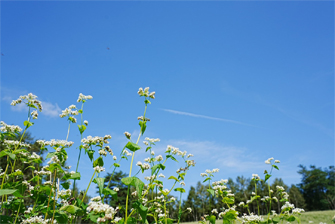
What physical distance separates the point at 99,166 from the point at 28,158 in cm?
254

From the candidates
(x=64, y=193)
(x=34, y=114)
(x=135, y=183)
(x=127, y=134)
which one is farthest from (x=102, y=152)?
(x=34, y=114)

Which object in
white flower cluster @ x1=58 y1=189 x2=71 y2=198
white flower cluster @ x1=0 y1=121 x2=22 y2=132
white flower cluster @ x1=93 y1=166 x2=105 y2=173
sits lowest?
white flower cluster @ x1=58 y1=189 x2=71 y2=198

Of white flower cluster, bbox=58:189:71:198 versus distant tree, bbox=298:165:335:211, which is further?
distant tree, bbox=298:165:335:211

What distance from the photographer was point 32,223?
3828mm

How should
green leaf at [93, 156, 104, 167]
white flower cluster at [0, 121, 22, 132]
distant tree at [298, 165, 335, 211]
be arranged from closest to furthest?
green leaf at [93, 156, 104, 167] → white flower cluster at [0, 121, 22, 132] → distant tree at [298, 165, 335, 211]

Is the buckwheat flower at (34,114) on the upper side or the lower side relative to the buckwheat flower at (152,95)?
lower

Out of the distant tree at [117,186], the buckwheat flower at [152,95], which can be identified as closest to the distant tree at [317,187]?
the distant tree at [117,186]

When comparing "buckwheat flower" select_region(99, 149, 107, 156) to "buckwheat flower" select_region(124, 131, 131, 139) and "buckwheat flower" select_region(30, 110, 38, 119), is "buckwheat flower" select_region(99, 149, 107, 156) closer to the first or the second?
"buckwheat flower" select_region(124, 131, 131, 139)

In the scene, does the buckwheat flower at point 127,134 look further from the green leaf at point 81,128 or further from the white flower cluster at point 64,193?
the white flower cluster at point 64,193

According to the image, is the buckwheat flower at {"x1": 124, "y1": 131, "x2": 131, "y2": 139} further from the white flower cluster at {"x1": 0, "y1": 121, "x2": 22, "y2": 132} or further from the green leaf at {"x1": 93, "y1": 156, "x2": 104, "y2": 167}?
the white flower cluster at {"x1": 0, "y1": 121, "x2": 22, "y2": 132}

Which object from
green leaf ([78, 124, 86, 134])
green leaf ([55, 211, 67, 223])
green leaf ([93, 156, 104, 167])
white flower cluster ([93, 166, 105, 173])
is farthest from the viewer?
green leaf ([78, 124, 86, 134])

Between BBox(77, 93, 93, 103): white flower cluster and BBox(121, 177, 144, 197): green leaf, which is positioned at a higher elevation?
BBox(77, 93, 93, 103): white flower cluster

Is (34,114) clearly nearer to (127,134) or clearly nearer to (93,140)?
(93,140)

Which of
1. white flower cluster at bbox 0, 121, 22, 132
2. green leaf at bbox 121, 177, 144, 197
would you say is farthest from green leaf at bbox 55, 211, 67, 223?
white flower cluster at bbox 0, 121, 22, 132
